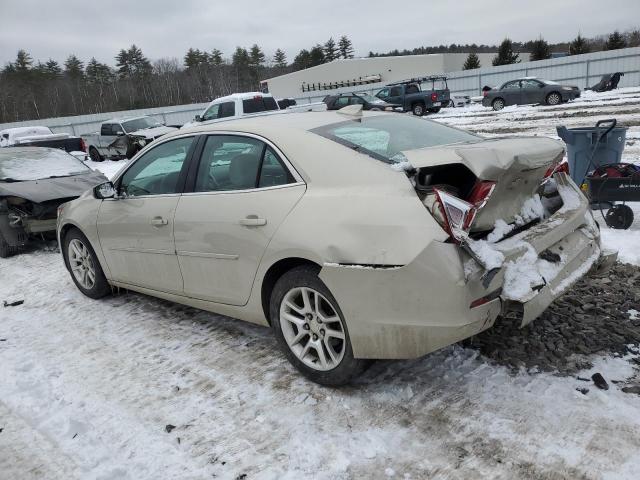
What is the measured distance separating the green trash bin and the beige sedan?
284 cm

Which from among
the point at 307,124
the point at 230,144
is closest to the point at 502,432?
the point at 307,124

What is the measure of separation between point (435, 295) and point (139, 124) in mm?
19221

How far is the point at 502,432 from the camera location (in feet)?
8.40

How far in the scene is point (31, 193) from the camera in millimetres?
7098

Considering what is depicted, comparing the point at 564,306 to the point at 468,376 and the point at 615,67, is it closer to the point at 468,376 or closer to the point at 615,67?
the point at 468,376

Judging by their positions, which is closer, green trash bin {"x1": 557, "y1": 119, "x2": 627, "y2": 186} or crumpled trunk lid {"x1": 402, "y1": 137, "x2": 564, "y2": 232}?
crumpled trunk lid {"x1": 402, "y1": 137, "x2": 564, "y2": 232}

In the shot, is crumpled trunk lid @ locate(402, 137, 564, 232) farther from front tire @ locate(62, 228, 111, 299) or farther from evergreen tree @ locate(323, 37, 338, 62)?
evergreen tree @ locate(323, 37, 338, 62)

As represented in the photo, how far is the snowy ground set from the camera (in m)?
2.43

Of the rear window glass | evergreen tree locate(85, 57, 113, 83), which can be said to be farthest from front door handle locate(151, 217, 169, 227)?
evergreen tree locate(85, 57, 113, 83)

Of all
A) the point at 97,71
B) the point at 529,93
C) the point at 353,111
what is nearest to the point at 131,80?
the point at 97,71

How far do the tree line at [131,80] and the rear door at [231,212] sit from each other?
6516 cm

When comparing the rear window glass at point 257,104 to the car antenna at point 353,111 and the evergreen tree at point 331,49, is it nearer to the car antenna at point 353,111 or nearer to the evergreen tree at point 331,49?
the car antenna at point 353,111

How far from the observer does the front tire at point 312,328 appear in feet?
9.52

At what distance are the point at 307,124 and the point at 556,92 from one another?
75.4 ft
